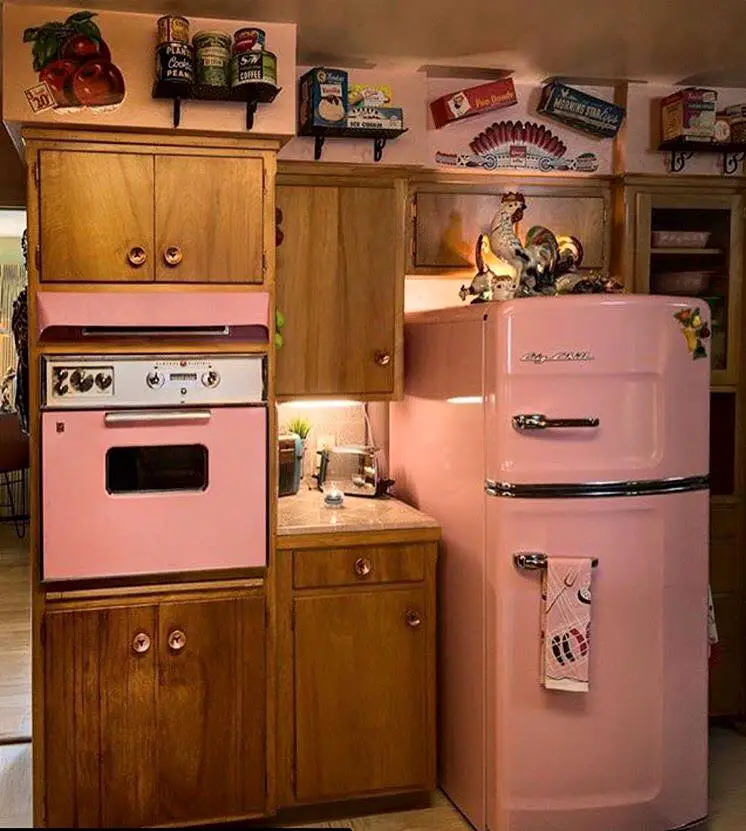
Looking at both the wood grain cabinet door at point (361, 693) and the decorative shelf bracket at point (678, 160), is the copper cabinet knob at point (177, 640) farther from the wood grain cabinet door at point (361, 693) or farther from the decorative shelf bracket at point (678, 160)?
the decorative shelf bracket at point (678, 160)

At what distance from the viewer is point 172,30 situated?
2.72 meters

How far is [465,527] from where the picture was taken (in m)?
3.09

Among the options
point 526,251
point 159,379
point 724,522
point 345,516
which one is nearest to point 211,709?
point 345,516

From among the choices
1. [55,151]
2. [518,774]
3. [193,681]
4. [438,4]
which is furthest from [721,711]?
[55,151]

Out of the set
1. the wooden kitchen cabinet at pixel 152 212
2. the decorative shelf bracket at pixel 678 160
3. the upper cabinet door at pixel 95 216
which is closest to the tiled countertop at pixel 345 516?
the wooden kitchen cabinet at pixel 152 212

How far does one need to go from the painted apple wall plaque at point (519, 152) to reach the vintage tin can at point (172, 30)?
1.14 meters

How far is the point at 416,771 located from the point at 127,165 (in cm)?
200

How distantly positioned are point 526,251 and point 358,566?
112 cm

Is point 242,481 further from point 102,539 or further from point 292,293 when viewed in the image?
point 292,293

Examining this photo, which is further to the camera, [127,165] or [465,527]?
[465,527]

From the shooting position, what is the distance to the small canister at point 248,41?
9.09ft

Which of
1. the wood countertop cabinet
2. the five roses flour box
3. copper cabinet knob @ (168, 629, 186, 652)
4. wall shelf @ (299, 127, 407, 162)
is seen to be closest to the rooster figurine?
wall shelf @ (299, 127, 407, 162)

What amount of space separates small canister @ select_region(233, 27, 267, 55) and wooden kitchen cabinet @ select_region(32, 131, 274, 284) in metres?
0.27

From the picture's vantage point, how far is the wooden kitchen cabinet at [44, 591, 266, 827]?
2828mm
